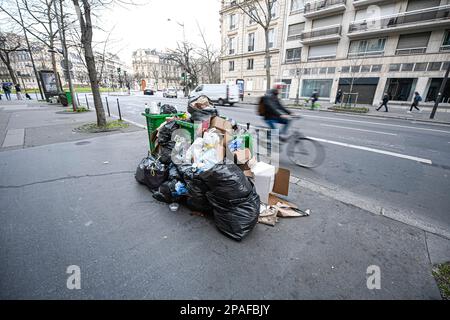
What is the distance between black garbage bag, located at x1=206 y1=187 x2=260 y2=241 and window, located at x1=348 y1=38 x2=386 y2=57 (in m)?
26.7

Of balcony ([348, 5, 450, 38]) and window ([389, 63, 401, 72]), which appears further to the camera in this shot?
window ([389, 63, 401, 72])

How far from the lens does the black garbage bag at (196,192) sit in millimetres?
2738

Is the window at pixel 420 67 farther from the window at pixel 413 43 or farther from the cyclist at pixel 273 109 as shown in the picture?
the cyclist at pixel 273 109

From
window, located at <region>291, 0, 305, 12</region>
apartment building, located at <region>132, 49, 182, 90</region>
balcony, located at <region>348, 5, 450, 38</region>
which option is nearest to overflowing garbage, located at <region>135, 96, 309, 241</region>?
balcony, located at <region>348, 5, 450, 38</region>

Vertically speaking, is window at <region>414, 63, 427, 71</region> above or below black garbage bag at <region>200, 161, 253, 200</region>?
above

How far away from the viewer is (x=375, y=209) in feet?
10.1

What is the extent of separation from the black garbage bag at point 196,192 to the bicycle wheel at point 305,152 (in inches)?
118

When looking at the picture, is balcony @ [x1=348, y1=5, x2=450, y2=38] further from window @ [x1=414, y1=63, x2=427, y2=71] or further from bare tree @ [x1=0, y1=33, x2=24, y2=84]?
bare tree @ [x1=0, y1=33, x2=24, y2=84]

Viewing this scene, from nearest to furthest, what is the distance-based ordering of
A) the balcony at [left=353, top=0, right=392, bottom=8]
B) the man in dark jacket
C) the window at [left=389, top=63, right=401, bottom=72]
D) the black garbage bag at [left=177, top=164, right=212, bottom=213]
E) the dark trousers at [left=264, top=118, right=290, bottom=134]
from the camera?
the black garbage bag at [left=177, top=164, right=212, bottom=213], the man in dark jacket, the dark trousers at [left=264, top=118, right=290, bottom=134], the window at [left=389, top=63, right=401, bottom=72], the balcony at [left=353, top=0, right=392, bottom=8]

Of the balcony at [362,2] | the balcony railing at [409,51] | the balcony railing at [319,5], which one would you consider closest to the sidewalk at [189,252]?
the balcony railing at [409,51]

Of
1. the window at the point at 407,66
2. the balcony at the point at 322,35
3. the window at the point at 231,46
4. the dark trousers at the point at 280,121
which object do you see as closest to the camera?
the dark trousers at the point at 280,121

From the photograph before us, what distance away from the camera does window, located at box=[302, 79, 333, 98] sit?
79.2 ft

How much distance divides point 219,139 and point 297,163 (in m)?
2.32

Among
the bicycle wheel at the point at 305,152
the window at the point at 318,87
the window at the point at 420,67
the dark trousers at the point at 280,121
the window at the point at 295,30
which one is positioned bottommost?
the bicycle wheel at the point at 305,152
